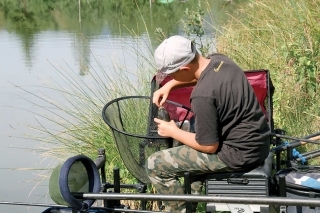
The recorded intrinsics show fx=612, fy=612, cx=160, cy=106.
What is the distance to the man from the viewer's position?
116 inches

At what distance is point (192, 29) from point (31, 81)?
14.2 feet

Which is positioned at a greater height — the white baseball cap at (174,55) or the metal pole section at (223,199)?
the white baseball cap at (174,55)

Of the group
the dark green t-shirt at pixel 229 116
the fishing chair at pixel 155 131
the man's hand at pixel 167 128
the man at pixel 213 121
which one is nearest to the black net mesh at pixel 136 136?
the fishing chair at pixel 155 131

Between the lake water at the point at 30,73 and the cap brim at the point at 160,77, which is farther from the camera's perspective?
the lake water at the point at 30,73

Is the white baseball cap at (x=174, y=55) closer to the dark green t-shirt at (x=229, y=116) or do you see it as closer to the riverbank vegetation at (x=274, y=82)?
the dark green t-shirt at (x=229, y=116)

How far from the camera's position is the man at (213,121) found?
2.95m

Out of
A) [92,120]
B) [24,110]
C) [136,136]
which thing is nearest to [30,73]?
[24,110]

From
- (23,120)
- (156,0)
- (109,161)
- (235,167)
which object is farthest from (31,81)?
(156,0)

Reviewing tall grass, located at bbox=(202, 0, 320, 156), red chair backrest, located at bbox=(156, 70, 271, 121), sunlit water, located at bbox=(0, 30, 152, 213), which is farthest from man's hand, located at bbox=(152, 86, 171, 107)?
sunlit water, located at bbox=(0, 30, 152, 213)

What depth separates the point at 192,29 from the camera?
6.38 m

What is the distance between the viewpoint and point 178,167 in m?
3.11

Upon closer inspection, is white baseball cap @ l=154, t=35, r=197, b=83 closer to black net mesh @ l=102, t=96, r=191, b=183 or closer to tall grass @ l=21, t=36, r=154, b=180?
black net mesh @ l=102, t=96, r=191, b=183

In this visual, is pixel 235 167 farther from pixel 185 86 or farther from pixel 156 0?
pixel 156 0

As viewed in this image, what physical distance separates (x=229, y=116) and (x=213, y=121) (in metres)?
0.12
